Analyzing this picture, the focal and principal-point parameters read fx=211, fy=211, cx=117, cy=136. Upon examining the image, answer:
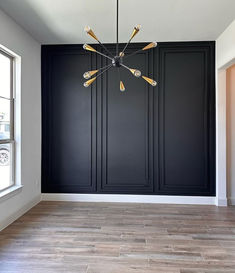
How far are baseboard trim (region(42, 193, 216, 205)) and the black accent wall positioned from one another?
0.10 metres

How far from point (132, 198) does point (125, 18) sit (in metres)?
3.10

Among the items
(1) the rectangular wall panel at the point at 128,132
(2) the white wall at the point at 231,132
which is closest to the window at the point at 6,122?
(1) the rectangular wall panel at the point at 128,132

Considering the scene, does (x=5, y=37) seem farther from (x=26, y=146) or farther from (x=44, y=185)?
(x=44, y=185)

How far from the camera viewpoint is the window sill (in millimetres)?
2987

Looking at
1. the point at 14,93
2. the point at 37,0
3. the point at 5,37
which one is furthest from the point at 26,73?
the point at 37,0

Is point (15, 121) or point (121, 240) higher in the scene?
point (15, 121)

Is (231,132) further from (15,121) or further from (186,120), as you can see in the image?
(15,121)

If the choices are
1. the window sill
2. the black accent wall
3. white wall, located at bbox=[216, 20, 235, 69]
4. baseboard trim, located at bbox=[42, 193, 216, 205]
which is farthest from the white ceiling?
baseboard trim, located at bbox=[42, 193, 216, 205]

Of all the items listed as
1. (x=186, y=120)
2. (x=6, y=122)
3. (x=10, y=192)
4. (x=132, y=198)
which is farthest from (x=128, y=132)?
(x=10, y=192)

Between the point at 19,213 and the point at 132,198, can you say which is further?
the point at 132,198

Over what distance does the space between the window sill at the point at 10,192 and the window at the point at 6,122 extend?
0.25 ft

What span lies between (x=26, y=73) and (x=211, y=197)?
13.3 ft

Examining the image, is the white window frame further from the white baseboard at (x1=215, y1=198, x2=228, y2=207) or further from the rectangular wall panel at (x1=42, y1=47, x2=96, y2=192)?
the white baseboard at (x1=215, y1=198, x2=228, y2=207)

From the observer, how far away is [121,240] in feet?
8.80
